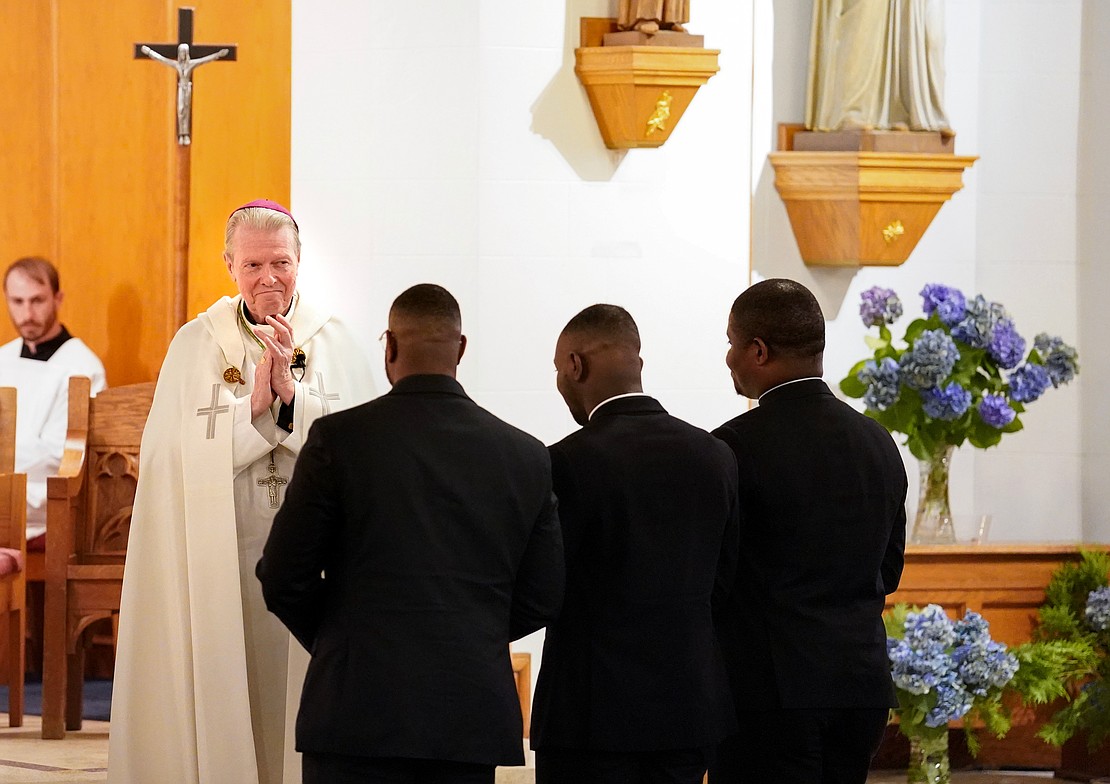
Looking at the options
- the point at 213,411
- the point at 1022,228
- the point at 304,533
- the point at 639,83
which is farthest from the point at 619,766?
the point at 1022,228

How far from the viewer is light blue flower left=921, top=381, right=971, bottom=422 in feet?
17.3

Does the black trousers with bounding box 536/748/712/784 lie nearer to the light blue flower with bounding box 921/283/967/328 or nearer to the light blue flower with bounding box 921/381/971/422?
the light blue flower with bounding box 921/381/971/422

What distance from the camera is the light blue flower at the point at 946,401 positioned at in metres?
5.26

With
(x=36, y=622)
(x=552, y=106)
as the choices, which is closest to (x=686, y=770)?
(x=552, y=106)

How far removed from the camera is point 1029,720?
204 inches

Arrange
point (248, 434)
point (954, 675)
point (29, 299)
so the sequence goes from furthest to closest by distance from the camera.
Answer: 1. point (29, 299)
2. point (954, 675)
3. point (248, 434)

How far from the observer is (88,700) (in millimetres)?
5805

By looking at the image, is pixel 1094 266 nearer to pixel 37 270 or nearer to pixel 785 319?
pixel 785 319

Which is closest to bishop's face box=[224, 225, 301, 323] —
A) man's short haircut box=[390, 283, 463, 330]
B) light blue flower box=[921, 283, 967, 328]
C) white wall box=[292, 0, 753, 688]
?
man's short haircut box=[390, 283, 463, 330]

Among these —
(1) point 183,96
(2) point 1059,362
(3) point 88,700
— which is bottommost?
(3) point 88,700

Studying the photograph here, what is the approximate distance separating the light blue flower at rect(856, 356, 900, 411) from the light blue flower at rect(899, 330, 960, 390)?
0.06 metres

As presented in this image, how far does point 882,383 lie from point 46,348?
396 cm

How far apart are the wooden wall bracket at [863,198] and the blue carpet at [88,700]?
354 centimetres

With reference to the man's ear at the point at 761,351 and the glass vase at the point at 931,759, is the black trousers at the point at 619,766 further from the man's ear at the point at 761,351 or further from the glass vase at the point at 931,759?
the glass vase at the point at 931,759
